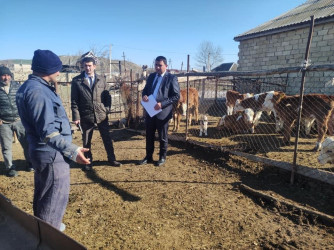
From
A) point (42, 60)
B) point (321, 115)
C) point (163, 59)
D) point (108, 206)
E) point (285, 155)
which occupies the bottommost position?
point (108, 206)

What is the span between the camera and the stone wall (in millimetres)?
9117

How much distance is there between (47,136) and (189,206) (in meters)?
2.06

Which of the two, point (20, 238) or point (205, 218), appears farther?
point (205, 218)

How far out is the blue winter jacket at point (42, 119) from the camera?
174 centimetres

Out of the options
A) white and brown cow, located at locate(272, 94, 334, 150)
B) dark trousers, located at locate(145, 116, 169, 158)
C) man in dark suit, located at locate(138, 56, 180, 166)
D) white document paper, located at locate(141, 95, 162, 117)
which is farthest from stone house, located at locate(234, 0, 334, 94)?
white document paper, located at locate(141, 95, 162, 117)

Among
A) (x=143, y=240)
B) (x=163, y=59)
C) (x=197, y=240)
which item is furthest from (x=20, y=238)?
(x=163, y=59)

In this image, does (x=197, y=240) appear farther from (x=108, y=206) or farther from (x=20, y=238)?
(x=20, y=238)

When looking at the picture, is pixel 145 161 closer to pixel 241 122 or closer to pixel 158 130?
pixel 158 130

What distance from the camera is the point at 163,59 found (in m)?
4.05

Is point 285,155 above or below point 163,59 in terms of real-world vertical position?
below

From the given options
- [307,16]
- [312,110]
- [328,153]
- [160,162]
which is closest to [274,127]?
[312,110]

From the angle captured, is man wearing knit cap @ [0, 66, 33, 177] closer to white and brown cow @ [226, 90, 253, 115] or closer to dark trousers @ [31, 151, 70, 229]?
dark trousers @ [31, 151, 70, 229]

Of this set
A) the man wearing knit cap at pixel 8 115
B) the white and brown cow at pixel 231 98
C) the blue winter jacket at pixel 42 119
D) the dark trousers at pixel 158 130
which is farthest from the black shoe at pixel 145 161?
the white and brown cow at pixel 231 98

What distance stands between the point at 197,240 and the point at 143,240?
58cm
